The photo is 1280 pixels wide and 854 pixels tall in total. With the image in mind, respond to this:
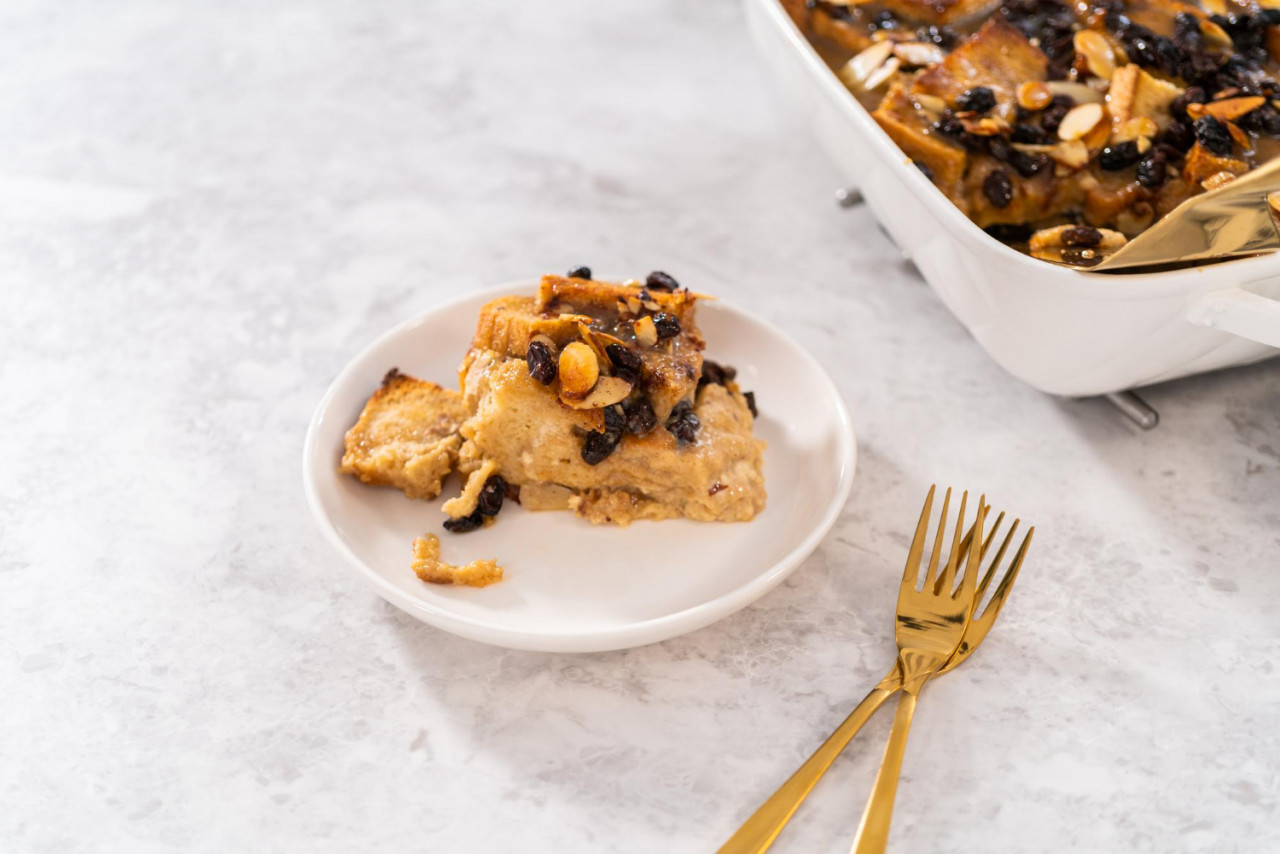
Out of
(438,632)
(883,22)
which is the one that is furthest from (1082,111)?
(438,632)

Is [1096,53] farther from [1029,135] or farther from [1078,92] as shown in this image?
[1029,135]

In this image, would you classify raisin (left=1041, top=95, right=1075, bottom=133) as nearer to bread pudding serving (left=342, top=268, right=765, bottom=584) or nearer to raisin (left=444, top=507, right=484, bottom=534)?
bread pudding serving (left=342, top=268, right=765, bottom=584)

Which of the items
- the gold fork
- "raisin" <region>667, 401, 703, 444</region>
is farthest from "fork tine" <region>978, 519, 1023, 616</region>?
"raisin" <region>667, 401, 703, 444</region>

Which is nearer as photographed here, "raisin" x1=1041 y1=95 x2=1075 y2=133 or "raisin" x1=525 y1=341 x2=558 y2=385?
"raisin" x1=525 y1=341 x2=558 y2=385

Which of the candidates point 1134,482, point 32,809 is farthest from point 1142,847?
point 32,809

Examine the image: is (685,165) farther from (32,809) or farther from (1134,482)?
(32,809)

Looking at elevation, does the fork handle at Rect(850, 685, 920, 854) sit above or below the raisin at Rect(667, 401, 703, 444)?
below

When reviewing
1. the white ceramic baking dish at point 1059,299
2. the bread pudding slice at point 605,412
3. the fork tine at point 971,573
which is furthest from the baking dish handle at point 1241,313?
the bread pudding slice at point 605,412
